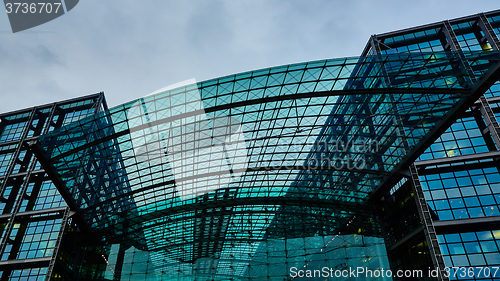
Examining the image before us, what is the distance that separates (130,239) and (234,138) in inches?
880

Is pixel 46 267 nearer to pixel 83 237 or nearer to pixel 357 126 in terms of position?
pixel 83 237

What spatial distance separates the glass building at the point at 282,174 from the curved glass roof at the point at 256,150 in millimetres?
168

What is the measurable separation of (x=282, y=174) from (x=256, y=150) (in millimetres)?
6415

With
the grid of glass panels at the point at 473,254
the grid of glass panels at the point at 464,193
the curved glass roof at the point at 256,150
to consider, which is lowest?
the grid of glass panels at the point at 473,254

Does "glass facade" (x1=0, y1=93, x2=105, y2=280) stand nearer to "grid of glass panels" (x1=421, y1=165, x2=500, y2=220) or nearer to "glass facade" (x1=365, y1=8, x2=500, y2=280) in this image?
"glass facade" (x1=365, y1=8, x2=500, y2=280)

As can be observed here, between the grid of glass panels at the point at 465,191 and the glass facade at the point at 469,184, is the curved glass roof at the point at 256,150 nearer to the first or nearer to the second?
the grid of glass panels at the point at 465,191

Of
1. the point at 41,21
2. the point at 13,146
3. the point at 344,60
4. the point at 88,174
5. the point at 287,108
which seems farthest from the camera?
the point at 13,146

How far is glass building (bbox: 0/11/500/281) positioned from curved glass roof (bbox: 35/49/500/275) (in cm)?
17

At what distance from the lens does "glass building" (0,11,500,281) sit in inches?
1122

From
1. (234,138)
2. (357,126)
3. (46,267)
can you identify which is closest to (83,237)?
(46,267)

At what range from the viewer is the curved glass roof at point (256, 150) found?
1084 inches

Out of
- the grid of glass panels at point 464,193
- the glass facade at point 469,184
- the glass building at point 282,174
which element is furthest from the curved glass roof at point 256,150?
the glass facade at point 469,184

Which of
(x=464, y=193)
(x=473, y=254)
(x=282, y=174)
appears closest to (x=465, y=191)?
(x=464, y=193)

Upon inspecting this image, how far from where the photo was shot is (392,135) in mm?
33875
